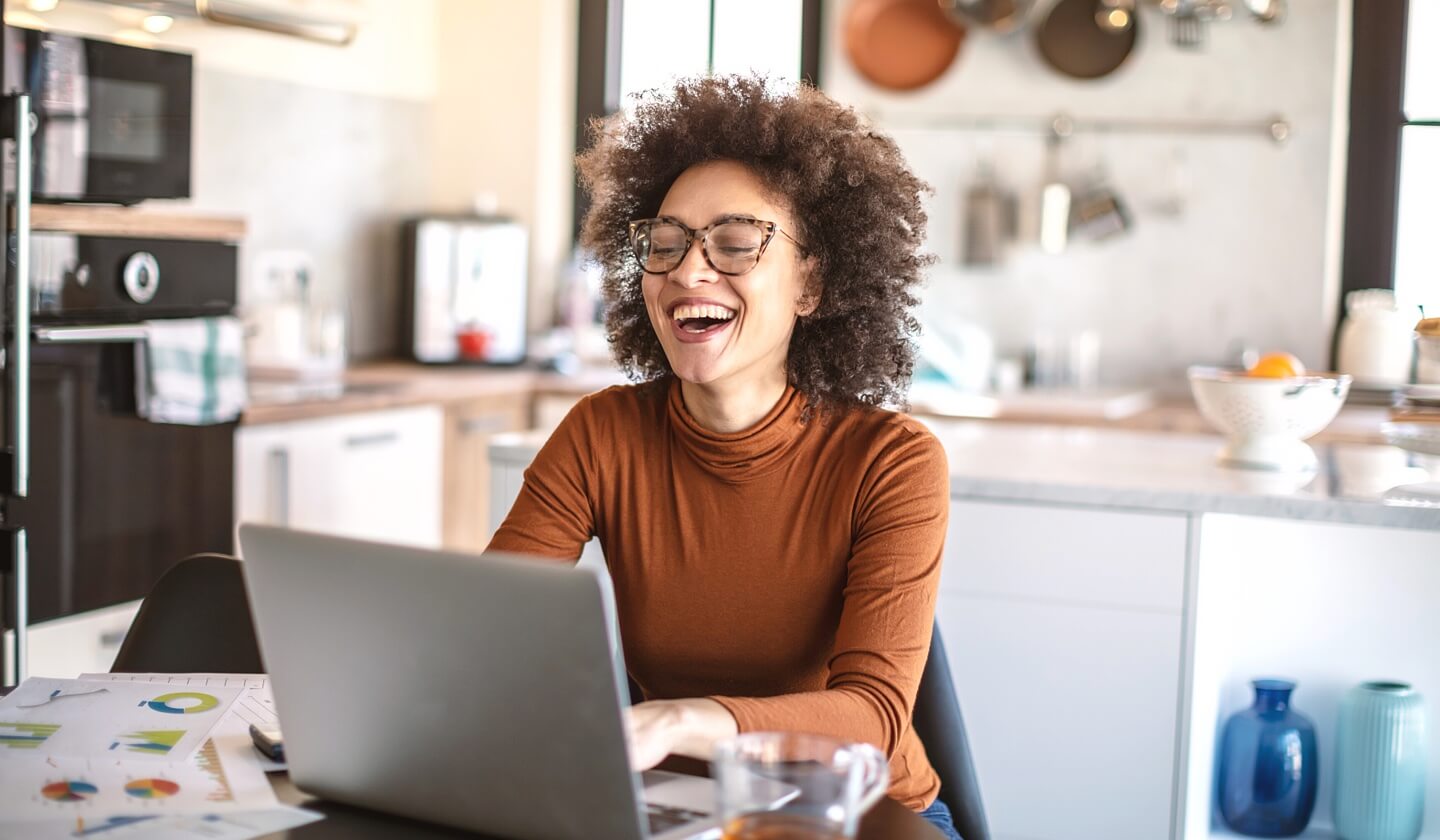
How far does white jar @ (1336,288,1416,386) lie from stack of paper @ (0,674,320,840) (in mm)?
2739

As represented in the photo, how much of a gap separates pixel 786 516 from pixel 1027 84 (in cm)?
318

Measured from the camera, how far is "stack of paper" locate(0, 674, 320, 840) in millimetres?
1086

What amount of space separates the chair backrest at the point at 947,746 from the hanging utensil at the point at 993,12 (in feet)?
9.94

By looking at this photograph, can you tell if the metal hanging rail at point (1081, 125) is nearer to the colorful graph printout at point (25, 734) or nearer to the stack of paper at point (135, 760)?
the stack of paper at point (135, 760)

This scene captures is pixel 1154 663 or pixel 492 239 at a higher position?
pixel 492 239

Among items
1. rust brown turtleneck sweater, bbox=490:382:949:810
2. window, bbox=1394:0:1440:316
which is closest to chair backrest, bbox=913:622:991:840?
rust brown turtleneck sweater, bbox=490:382:949:810

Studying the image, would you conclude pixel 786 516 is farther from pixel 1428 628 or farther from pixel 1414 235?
pixel 1414 235

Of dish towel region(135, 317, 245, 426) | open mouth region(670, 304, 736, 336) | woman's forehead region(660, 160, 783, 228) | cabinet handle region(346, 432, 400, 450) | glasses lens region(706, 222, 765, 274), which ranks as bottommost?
cabinet handle region(346, 432, 400, 450)

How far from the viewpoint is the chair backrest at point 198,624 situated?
167 cm

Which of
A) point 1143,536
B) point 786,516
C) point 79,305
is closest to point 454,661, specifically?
point 786,516

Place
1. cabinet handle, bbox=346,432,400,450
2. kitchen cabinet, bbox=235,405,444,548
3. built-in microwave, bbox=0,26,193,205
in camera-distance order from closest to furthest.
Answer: built-in microwave, bbox=0,26,193,205, kitchen cabinet, bbox=235,405,444,548, cabinet handle, bbox=346,432,400,450

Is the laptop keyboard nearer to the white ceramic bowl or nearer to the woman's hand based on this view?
the woman's hand

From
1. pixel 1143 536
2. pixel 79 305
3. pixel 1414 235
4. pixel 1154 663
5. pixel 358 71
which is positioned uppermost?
pixel 358 71

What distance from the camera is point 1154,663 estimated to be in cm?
227
